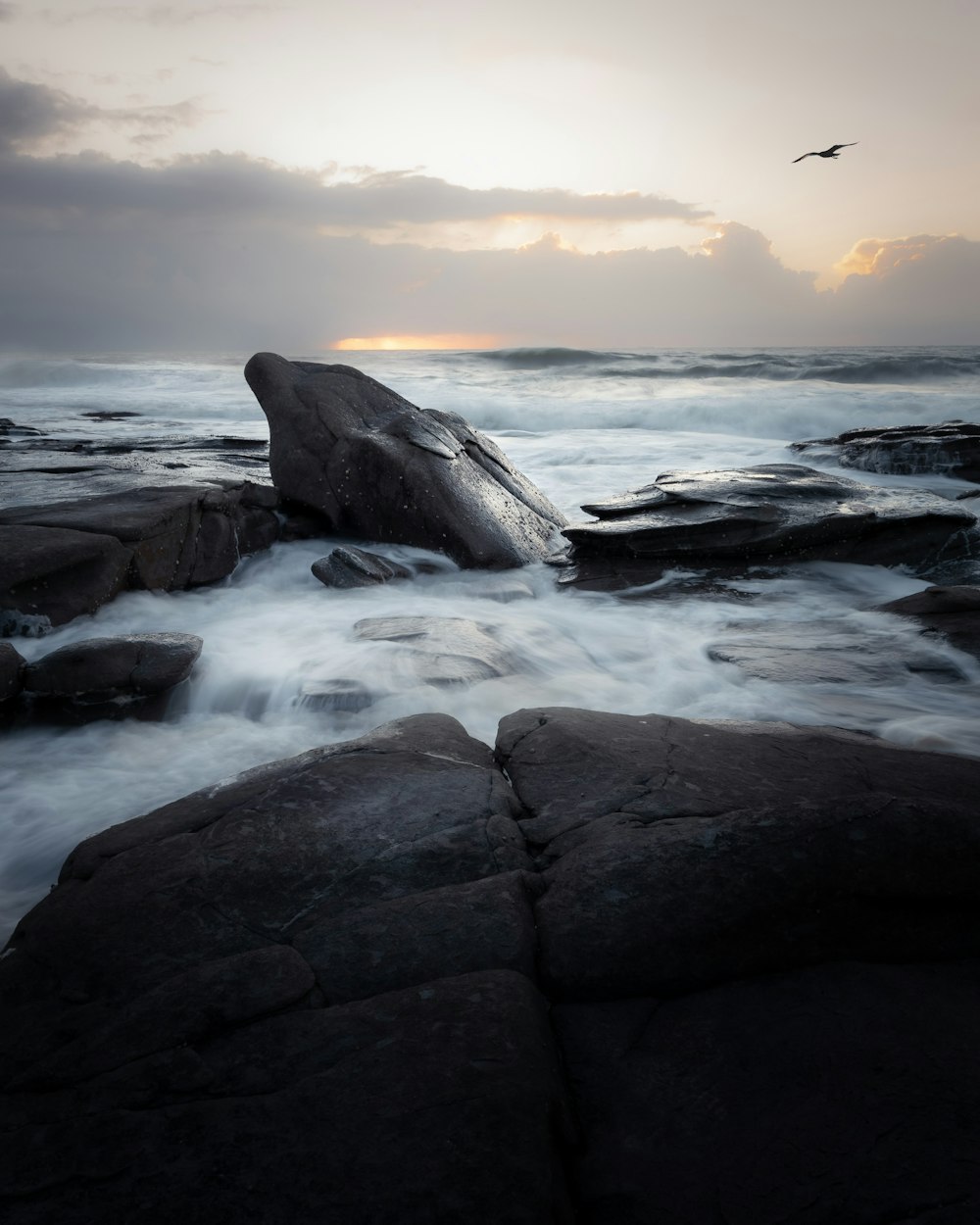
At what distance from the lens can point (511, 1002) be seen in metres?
1.67

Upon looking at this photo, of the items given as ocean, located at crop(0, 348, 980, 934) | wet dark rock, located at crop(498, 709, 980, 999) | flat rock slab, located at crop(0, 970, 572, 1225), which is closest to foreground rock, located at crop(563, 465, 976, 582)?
ocean, located at crop(0, 348, 980, 934)

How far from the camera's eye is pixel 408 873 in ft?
6.82

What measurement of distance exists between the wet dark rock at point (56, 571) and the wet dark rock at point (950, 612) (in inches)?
197

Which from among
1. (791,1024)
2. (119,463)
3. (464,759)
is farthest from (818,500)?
(119,463)

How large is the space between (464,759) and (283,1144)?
1.42 m

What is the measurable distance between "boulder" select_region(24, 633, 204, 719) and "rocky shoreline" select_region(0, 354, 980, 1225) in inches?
56.3

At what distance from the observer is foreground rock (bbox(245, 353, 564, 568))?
6539 millimetres

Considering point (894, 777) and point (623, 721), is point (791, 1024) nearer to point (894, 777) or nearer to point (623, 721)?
point (894, 777)

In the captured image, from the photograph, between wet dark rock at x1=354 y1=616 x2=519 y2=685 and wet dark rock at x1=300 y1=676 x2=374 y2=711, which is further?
wet dark rock at x1=354 y1=616 x2=519 y2=685

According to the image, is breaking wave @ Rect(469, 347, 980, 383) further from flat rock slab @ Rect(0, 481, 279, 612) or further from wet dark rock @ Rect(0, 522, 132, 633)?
wet dark rock @ Rect(0, 522, 132, 633)

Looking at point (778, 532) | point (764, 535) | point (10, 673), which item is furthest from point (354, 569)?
point (778, 532)

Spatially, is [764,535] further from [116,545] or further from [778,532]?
[116,545]

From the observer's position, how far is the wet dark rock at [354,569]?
5.95 meters

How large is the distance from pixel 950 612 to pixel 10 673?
16.9ft
